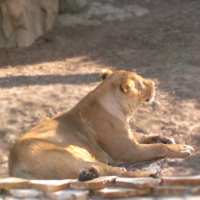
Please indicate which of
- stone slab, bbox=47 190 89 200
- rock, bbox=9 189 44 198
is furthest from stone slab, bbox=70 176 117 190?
rock, bbox=9 189 44 198

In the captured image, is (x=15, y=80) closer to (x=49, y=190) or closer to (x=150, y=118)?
(x=150, y=118)

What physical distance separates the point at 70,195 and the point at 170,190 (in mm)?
847

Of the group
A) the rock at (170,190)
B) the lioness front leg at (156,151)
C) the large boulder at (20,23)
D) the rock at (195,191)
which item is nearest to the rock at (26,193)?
the rock at (170,190)

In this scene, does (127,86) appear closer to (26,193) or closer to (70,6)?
(26,193)

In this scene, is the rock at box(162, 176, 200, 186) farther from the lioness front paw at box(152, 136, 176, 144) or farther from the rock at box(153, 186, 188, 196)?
the lioness front paw at box(152, 136, 176, 144)

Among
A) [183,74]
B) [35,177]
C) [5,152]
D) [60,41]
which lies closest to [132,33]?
[60,41]

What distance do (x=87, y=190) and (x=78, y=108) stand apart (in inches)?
79.5

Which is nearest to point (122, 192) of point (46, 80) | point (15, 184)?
point (15, 184)

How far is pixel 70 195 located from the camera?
359 cm

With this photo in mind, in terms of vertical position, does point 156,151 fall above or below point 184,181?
below

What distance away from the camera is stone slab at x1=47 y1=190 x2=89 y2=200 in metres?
3.54

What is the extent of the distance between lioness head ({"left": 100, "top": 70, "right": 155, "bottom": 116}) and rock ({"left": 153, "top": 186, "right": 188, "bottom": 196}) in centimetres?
219

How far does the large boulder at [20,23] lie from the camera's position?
11219mm

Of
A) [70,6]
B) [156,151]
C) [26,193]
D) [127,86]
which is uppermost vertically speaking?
[127,86]
